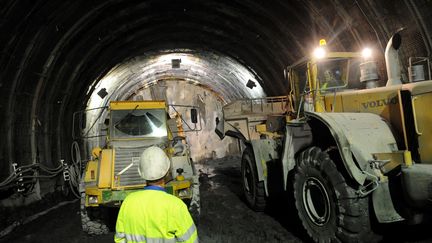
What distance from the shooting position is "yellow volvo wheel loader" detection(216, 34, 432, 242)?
11.2 feet

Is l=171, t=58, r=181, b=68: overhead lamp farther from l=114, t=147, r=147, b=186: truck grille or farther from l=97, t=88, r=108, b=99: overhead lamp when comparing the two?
l=114, t=147, r=147, b=186: truck grille

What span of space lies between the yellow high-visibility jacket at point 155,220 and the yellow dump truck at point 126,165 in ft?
11.4

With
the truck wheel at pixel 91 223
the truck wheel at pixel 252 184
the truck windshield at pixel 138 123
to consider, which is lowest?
the truck wheel at pixel 91 223

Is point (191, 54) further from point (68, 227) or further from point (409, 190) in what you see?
point (409, 190)

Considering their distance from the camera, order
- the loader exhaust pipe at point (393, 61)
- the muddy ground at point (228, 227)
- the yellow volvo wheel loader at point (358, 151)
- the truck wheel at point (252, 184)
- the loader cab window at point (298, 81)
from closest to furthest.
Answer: the yellow volvo wheel loader at point (358, 151) → the loader exhaust pipe at point (393, 61) → the muddy ground at point (228, 227) → the loader cab window at point (298, 81) → the truck wheel at point (252, 184)

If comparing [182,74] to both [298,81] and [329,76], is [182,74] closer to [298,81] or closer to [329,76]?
[298,81]

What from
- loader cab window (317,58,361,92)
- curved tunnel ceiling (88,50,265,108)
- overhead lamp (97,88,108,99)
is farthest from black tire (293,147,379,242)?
overhead lamp (97,88,108,99)

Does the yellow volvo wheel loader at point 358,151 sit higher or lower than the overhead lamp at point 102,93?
lower

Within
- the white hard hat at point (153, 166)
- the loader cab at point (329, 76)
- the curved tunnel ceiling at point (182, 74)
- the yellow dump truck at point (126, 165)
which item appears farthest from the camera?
the curved tunnel ceiling at point (182, 74)

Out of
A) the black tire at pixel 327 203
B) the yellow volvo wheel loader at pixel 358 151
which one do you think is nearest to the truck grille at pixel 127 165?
the yellow volvo wheel loader at pixel 358 151

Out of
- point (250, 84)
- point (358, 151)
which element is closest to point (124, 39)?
point (250, 84)

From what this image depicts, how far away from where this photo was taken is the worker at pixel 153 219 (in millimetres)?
2025

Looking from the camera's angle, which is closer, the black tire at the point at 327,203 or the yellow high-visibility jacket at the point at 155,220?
the yellow high-visibility jacket at the point at 155,220

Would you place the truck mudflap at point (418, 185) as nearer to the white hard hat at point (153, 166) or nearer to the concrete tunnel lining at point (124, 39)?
the white hard hat at point (153, 166)
